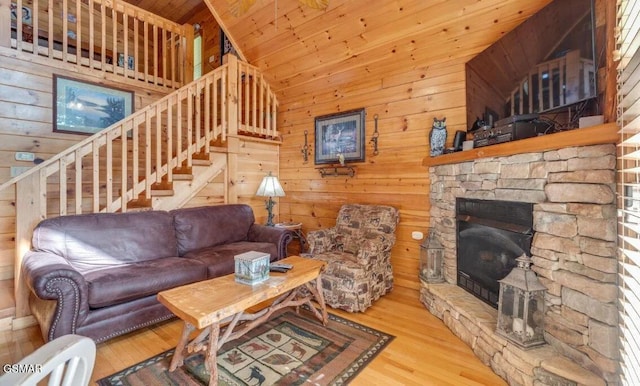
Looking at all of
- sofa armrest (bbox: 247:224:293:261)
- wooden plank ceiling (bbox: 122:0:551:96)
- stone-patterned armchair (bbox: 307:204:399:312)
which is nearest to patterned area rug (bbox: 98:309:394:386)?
stone-patterned armchair (bbox: 307:204:399:312)

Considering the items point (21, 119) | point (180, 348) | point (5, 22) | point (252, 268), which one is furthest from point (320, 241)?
point (5, 22)

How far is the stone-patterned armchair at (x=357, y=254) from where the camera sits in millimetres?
2670

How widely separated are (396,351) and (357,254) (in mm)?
1017

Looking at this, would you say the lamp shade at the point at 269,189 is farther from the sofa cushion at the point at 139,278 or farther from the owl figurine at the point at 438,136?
the owl figurine at the point at 438,136

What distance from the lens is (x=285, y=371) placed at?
186 cm

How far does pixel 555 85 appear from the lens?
182 cm

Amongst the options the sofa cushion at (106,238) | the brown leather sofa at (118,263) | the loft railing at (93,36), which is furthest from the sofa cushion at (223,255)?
the loft railing at (93,36)

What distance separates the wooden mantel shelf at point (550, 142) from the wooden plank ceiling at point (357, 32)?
3.69 feet

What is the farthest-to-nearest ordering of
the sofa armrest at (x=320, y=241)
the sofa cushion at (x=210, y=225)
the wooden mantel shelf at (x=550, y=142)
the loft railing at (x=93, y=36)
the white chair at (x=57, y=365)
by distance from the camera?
the loft railing at (x=93, y=36) → the sofa armrest at (x=320, y=241) → the sofa cushion at (x=210, y=225) → the wooden mantel shelf at (x=550, y=142) → the white chair at (x=57, y=365)

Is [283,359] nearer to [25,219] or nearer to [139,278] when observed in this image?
[139,278]

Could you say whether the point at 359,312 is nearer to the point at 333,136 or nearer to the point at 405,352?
the point at 405,352

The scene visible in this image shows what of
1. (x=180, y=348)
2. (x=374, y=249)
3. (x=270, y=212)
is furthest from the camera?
(x=270, y=212)

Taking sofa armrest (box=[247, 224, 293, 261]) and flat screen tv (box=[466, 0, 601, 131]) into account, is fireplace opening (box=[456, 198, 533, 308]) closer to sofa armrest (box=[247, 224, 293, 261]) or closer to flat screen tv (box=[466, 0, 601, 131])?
flat screen tv (box=[466, 0, 601, 131])

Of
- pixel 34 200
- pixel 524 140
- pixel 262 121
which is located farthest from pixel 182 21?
pixel 524 140
